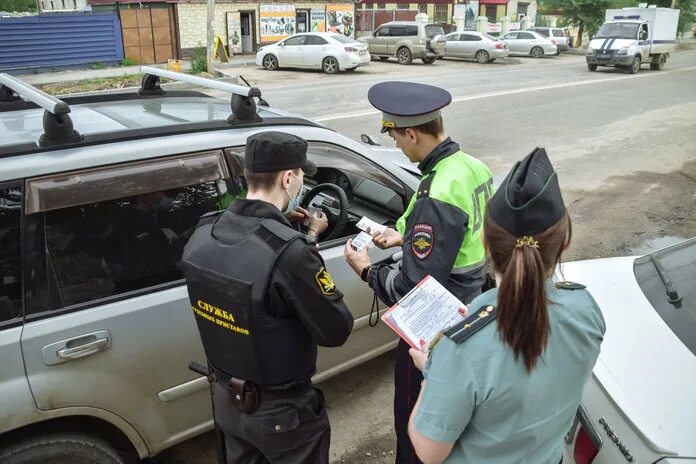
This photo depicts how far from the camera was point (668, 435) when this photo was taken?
1812mm

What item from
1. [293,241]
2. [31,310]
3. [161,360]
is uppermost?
[293,241]

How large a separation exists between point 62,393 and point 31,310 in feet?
1.13

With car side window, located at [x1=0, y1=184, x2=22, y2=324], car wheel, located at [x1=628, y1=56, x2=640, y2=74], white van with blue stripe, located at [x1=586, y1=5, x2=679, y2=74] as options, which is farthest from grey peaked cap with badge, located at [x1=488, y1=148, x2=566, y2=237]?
car wheel, located at [x1=628, y1=56, x2=640, y2=74]

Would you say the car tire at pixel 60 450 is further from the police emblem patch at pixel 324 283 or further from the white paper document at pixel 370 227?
the white paper document at pixel 370 227

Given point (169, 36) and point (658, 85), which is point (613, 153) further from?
point (169, 36)

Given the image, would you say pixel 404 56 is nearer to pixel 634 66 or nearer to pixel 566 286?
pixel 634 66

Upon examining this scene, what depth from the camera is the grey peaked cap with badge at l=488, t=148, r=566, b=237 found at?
1.47m

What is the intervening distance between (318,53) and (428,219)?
2006 cm

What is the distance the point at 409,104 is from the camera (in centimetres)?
247

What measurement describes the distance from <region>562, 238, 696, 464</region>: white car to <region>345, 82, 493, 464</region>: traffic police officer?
613 mm

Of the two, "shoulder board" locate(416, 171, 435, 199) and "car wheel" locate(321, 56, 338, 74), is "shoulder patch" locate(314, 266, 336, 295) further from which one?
"car wheel" locate(321, 56, 338, 74)

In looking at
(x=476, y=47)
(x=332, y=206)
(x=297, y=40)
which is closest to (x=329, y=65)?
(x=297, y=40)

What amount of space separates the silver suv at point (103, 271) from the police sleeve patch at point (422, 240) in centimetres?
95

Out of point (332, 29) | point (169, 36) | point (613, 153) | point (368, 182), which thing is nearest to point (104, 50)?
point (169, 36)
